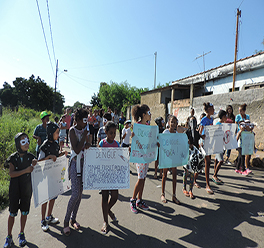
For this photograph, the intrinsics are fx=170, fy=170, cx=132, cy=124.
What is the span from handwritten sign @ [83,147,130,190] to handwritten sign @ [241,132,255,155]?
4437 millimetres

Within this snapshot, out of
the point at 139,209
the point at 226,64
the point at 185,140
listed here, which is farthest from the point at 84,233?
the point at 226,64

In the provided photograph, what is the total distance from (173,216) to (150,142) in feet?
4.68

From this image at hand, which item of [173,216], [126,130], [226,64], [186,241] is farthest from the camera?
[226,64]

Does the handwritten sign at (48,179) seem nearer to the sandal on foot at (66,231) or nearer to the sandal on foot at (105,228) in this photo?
the sandal on foot at (66,231)

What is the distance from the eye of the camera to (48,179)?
8.63 feet

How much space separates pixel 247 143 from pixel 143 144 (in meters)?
4.09

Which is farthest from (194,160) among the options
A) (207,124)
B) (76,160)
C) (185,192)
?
(76,160)

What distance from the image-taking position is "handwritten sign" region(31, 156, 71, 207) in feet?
7.93

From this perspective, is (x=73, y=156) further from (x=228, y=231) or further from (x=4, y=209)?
(x=228, y=231)

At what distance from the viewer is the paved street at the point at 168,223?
8.17 ft

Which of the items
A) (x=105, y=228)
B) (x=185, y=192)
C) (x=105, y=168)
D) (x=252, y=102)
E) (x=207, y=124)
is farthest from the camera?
(x=252, y=102)

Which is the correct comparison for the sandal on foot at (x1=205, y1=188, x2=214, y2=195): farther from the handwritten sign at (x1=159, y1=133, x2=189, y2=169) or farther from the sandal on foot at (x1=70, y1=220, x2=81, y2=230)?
the sandal on foot at (x1=70, y1=220, x2=81, y2=230)

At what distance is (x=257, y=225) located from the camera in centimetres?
290

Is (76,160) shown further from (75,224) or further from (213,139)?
(213,139)
